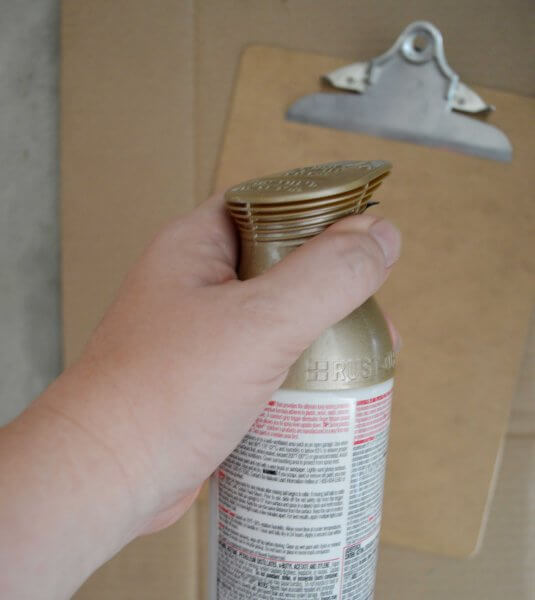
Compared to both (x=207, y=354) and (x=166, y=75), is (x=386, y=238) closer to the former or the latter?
(x=207, y=354)

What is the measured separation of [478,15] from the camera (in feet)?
2.17

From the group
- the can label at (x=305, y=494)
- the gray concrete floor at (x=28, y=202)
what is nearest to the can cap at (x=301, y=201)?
the can label at (x=305, y=494)

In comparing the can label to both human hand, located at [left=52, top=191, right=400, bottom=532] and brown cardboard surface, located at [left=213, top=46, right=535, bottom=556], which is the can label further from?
brown cardboard surface, located at [left=213, top=46, right=535, bottom=556]

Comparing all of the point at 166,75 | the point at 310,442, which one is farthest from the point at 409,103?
the point at 310,442

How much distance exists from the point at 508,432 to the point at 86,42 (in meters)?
0.71

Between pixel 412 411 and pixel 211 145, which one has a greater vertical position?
pixel 211 145

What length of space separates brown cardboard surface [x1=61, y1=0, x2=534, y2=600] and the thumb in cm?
34

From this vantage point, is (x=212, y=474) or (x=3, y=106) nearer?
(x=212, y=474)

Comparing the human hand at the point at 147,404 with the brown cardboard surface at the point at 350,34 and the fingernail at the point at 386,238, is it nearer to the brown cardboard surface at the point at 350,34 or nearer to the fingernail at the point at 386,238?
the fingernail at the point at 386,238

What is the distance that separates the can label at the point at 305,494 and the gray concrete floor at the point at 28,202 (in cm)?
41

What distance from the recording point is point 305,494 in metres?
0.41

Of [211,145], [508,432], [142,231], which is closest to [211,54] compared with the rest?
[211,145]

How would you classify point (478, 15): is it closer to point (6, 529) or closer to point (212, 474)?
point (212, 474)

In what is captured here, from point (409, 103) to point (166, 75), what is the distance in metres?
0.29
